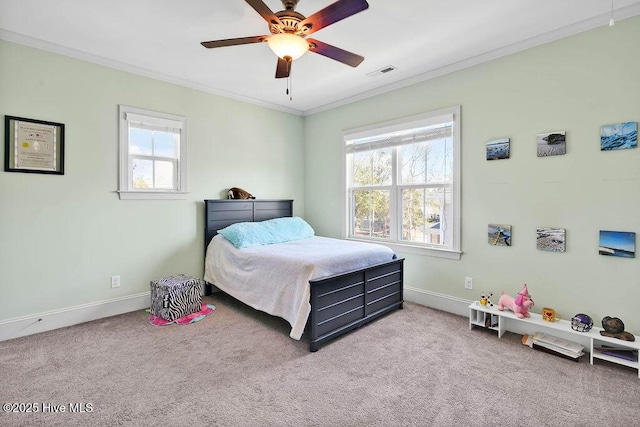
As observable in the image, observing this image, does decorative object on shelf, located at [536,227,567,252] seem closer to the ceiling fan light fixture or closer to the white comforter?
the white comforter

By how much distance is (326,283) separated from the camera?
2654mm

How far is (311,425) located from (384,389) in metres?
0.57

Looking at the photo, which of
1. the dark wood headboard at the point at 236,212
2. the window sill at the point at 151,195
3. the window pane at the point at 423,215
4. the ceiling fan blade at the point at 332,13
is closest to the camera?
the ceiling fan blade at the point at 332,13

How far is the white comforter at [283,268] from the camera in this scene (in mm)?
2656

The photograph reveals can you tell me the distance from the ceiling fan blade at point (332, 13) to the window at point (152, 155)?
7.68 feet

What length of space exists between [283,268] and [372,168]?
2.06m

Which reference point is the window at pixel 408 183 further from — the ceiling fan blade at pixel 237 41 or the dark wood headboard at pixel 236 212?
the ceiling fan blade at pixel 237 41

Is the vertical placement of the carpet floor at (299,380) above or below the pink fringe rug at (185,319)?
below

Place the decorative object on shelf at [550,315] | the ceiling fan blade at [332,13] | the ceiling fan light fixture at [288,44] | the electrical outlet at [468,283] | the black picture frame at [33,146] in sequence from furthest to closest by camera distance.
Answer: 1. the electrical outlet at [468,283]
2. the black picture frame at [33,146]
3. the decorative object on shelf at [550,315]
4. the ceiling fan light fixture at [288,44]
5. the ceiling fan blade at [332,13]

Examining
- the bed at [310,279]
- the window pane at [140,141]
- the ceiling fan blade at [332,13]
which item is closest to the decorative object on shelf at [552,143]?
the bed at [310,279]

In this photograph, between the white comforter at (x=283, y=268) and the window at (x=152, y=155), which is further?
the window at (x=152, y=155)

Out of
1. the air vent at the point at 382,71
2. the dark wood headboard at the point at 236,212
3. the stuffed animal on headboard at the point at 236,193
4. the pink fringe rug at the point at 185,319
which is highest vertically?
the air vent at the point at 382,71

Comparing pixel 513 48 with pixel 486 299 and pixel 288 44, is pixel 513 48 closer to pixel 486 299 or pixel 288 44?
pixel 288 44

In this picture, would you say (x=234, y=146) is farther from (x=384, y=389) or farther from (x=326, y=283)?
(x=384, y=389)
